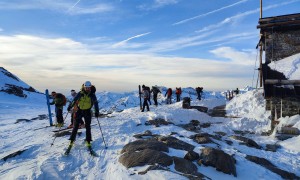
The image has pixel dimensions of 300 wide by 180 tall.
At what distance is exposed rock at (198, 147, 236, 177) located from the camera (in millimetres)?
8555

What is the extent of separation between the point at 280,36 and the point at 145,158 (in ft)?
50.6

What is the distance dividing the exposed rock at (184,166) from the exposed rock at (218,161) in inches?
19.1

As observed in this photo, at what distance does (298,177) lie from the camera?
30.8 feet

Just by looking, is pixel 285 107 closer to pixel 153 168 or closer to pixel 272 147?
pixel 272 147

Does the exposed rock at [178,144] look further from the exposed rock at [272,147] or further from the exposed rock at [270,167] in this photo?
the exposed rock at [272,147]

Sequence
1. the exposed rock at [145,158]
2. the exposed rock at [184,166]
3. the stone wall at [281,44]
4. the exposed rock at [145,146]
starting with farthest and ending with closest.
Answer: the stone wall at [281,44] < the exposed rock at [145,146] < the exposed rock at [145,158] < the exposed rock at [184,166]

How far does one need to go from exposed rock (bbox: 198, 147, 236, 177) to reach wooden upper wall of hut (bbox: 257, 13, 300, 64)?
502 inches

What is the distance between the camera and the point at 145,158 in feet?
27.6

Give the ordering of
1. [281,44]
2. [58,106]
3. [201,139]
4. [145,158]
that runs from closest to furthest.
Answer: [145,158] → [201,139] → [58,106] → [281,44]

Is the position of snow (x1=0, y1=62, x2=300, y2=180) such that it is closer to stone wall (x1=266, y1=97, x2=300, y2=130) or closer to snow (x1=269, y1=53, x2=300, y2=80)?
snow (x1=269, y1=53, x2=300, y2=80)

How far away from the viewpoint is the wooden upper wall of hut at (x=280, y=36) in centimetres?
1922

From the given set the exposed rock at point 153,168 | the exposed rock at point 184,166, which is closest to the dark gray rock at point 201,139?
the exposed rock at point 184,166

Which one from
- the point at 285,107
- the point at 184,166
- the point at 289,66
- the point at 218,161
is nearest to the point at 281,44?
the point at 289,66

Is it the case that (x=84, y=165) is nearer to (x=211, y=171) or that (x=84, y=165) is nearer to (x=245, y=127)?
(x=211, y=171)
